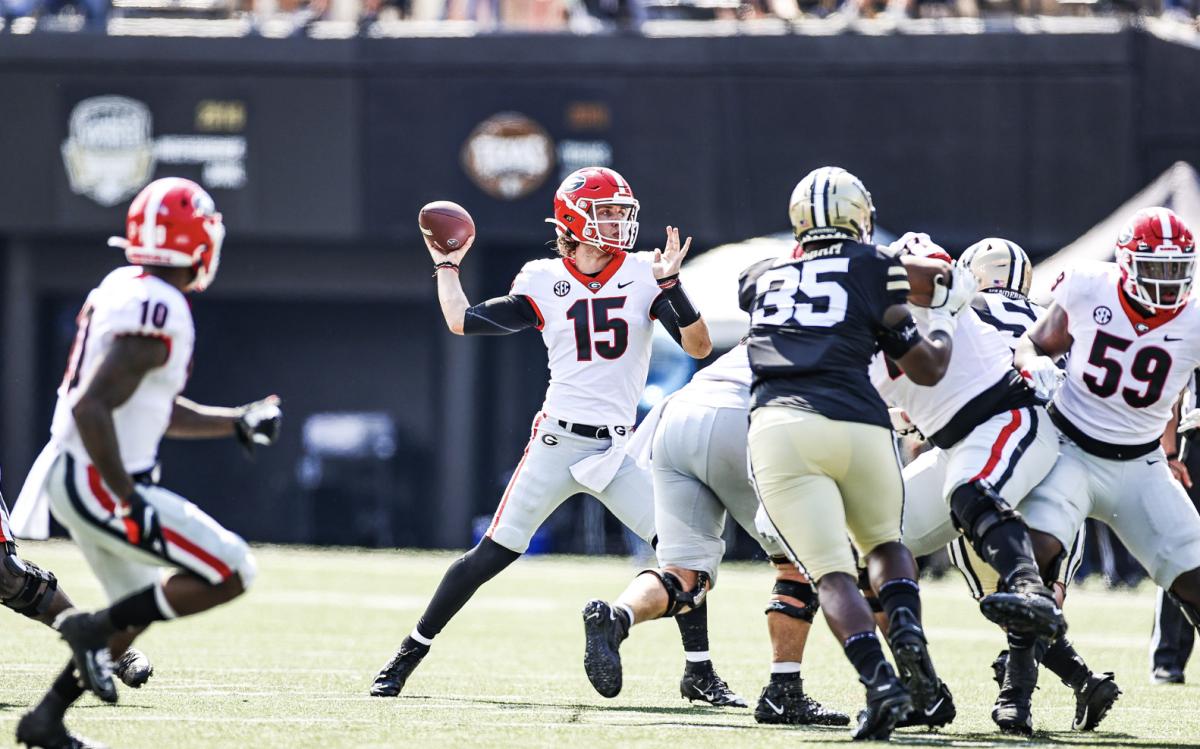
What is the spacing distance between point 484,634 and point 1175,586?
504 centimetres

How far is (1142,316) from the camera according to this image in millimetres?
6363

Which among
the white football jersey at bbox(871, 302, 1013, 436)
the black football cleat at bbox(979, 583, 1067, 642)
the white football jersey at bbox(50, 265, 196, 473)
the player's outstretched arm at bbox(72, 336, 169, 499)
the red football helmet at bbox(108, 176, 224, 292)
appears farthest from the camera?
the white football jersey at bbox(871, 302, 1013, 436)

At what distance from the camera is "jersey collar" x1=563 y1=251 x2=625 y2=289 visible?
711 cm

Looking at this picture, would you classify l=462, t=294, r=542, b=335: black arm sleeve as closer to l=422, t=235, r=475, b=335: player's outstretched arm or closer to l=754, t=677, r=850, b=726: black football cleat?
l=422, t=235, r=475, b=335: player's outstretched arm

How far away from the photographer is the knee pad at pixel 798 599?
258 inches

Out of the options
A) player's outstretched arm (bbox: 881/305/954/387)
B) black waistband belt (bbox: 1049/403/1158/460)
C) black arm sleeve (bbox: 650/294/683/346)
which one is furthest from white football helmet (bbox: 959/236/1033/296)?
player's outstretched arm (bbox: 881/305/954/387)

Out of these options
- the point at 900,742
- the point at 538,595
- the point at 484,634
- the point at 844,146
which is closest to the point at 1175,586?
the point at 900,742

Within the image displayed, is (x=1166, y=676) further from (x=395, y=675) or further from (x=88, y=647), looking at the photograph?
(x=88, y=647)

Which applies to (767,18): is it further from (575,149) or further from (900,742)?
(900,742)

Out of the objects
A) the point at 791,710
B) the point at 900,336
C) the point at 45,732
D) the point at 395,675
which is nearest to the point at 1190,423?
the point at 900,336

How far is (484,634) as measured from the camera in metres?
10.4

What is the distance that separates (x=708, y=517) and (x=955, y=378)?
1.09 metres

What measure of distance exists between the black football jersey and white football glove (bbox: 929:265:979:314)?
25cm

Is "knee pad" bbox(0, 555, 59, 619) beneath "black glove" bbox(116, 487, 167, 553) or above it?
beneath
